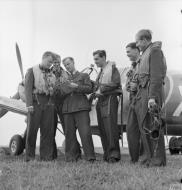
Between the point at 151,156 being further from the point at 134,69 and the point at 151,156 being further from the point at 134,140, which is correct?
the point at 134,69

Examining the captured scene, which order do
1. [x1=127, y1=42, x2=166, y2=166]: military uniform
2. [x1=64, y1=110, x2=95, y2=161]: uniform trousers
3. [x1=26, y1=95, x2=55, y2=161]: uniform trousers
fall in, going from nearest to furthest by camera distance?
[x1=127, y1=42, x2=166, y2=166]: military uniform → [x1=64, y1=110, x2=95, y2=161]: uniform trousers → [x1=26, y1=95, x2=55, y2=161]: uniform trousers

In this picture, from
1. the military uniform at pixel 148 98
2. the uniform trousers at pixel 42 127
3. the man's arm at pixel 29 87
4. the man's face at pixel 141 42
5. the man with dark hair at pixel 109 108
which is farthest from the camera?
the uniform trousers at pixel 42 127

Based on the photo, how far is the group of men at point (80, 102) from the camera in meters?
6.56

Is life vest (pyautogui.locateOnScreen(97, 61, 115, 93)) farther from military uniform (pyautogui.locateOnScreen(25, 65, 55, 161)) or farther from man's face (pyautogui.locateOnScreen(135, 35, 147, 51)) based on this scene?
man's face (pyautogui.locateOnScreen(135, 35, 147, 51))

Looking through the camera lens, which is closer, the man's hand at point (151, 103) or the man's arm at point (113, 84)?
the man's hand at point (151, 103)

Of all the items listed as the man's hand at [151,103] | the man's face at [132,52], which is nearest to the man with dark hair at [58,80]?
the man's face at [132,52]

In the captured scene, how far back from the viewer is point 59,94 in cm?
754

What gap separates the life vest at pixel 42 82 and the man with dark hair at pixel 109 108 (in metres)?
0.80

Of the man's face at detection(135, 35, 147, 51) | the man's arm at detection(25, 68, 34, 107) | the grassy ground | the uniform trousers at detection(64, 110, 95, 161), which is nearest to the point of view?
the grassy ground

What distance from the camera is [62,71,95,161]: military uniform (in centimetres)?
715

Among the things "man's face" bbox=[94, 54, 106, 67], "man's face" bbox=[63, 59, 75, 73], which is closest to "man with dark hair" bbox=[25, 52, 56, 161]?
"man's face" bbox=[63, 59, 75, 73]

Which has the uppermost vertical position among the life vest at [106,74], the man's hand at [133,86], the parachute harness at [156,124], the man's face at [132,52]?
the man's face at [132,52]

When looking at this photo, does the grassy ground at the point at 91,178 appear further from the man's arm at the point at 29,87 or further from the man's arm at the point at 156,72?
the man's arm at the point at 29,87

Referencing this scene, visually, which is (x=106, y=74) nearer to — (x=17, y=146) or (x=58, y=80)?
(x=58, y=80)
